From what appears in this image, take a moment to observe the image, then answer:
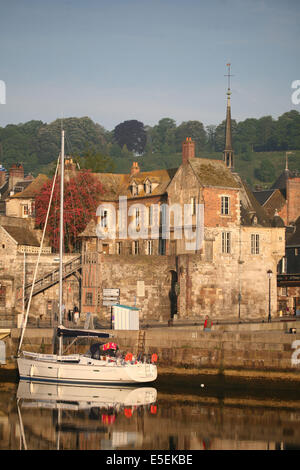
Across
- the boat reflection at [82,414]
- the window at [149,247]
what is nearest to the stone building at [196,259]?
the window at [149,247]

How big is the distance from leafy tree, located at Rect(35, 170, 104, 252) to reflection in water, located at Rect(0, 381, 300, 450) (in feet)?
85.7

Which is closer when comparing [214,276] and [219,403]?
[219,403]

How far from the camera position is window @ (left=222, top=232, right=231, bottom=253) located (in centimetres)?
6316

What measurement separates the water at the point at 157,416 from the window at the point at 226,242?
1861 cm

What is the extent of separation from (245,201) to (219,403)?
2847 centimetres

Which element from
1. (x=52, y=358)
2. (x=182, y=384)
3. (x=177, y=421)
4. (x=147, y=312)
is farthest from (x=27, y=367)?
(x=147, y=312)

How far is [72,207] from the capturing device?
7088 cm

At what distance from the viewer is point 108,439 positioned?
36.1 m

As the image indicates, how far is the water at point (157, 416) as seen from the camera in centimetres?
3572

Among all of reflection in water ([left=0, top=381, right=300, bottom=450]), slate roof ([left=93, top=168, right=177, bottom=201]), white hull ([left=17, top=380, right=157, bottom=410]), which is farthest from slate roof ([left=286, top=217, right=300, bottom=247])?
reflection in water ([left=0, top=381, right=300, bottom=450])

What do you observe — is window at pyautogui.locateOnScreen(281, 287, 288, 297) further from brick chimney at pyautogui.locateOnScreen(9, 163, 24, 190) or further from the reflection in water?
brick chimney at pyautogui.locateOnScreen(9, 163, 24, 190)

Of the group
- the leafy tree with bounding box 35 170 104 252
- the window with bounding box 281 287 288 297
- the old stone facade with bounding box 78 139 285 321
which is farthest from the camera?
the leafy tree with bounding box 35 170 104 252

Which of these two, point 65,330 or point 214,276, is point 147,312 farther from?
point 65,330

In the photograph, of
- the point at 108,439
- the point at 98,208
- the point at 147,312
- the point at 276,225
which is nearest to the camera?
the point at 108,439
